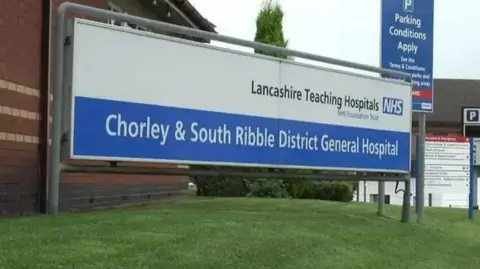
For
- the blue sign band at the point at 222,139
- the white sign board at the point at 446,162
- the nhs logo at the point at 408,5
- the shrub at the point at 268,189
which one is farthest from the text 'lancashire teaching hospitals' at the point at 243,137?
the shrub at the point at 268,189

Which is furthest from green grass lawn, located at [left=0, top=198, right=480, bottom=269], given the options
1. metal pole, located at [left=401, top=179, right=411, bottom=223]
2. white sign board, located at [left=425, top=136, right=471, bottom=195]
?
white sign board, located at [left=425, top=136, right=471, bottom=195]

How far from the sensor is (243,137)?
9391 millimetres

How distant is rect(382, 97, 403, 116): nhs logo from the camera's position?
37.2 ft

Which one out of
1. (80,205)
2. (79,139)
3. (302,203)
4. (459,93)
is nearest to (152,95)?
(79,139)

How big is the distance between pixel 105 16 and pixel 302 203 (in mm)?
7035

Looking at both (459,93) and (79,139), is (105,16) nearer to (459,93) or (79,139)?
(79,139)

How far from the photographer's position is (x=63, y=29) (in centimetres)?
784

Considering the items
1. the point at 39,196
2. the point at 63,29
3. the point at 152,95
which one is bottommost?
the point at 39,196

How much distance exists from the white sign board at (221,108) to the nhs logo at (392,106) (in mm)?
25

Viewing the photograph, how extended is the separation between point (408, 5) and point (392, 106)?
2496mm

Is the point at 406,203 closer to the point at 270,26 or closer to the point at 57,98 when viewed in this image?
the point at 57,98

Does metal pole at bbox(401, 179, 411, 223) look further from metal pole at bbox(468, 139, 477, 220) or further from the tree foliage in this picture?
the tree foliage

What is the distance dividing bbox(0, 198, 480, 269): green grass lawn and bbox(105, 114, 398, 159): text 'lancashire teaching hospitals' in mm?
958

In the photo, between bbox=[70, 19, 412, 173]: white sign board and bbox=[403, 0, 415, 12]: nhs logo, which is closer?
bbox=[70, 19, 412, 173]: white sign board
